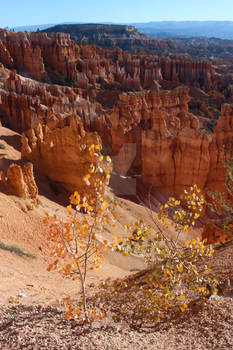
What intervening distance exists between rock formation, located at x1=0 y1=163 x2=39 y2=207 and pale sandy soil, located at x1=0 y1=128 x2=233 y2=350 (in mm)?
623

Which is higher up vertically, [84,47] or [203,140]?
[84,47]

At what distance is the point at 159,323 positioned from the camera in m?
5.34

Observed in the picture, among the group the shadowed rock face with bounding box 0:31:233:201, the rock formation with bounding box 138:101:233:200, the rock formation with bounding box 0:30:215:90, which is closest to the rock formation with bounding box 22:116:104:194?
the shadowed rock face with bounding box 0:31:233:201

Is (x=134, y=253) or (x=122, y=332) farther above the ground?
(x=134, y=253)

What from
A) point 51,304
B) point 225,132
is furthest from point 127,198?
point 51,304

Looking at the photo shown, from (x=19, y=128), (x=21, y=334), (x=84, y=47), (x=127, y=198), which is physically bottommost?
(x=127, y=198)

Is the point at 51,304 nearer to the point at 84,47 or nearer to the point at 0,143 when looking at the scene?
the point at 0,143

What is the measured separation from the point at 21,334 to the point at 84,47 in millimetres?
74629

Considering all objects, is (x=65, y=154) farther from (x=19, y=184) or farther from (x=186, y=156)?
(x=186, y=156)

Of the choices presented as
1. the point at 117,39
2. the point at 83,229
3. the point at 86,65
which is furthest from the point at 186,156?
the point at 117,39

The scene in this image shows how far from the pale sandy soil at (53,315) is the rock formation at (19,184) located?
2.04 feet

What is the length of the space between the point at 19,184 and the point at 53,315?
6.41 m

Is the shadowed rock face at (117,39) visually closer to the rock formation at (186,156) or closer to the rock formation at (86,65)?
the rock formation at (86,65)

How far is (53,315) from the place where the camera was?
564 centimetres
